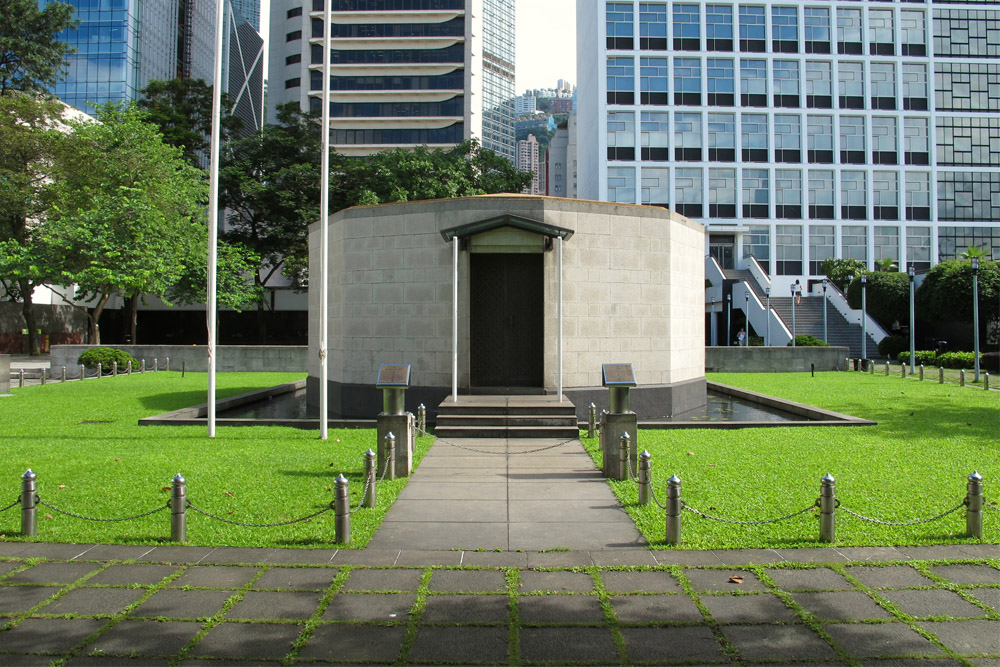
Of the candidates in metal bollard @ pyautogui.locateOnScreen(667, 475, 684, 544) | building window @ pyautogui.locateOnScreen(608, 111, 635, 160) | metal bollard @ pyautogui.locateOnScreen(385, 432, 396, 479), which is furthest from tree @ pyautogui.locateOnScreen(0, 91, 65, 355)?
building window @ pyautogui.locateOnScreen(608, 111, 635, 160)

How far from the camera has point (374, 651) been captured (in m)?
5.32

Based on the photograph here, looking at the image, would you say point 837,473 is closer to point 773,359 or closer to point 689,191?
point 773,359

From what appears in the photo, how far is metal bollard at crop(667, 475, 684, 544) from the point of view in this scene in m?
7.64

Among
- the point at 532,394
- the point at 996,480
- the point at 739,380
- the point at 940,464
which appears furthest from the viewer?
the point at 739,380

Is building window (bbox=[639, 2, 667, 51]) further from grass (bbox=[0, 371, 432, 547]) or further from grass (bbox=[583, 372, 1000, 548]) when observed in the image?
grass (bbox=[0, 371, 432, 547])

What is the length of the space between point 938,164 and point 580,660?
65409 millimetres

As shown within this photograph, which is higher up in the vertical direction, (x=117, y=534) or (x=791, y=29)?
(x=791, y=29)

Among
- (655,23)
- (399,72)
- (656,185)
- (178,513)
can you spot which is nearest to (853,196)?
(656,185)

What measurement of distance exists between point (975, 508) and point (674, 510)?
3442mm

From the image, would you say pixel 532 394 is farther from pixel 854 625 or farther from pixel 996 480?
pixel 854 625

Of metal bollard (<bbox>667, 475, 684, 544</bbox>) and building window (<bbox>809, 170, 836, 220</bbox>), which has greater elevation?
building window (<bbox>809, 170, 836, 220</bbox>)

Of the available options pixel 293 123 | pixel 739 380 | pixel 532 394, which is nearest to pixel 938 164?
pixel 739 380

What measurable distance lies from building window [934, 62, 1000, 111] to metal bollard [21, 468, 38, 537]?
68101 millimetres

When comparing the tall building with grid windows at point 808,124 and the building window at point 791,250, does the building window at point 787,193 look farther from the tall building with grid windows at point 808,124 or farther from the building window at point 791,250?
the building window at point 791,250
